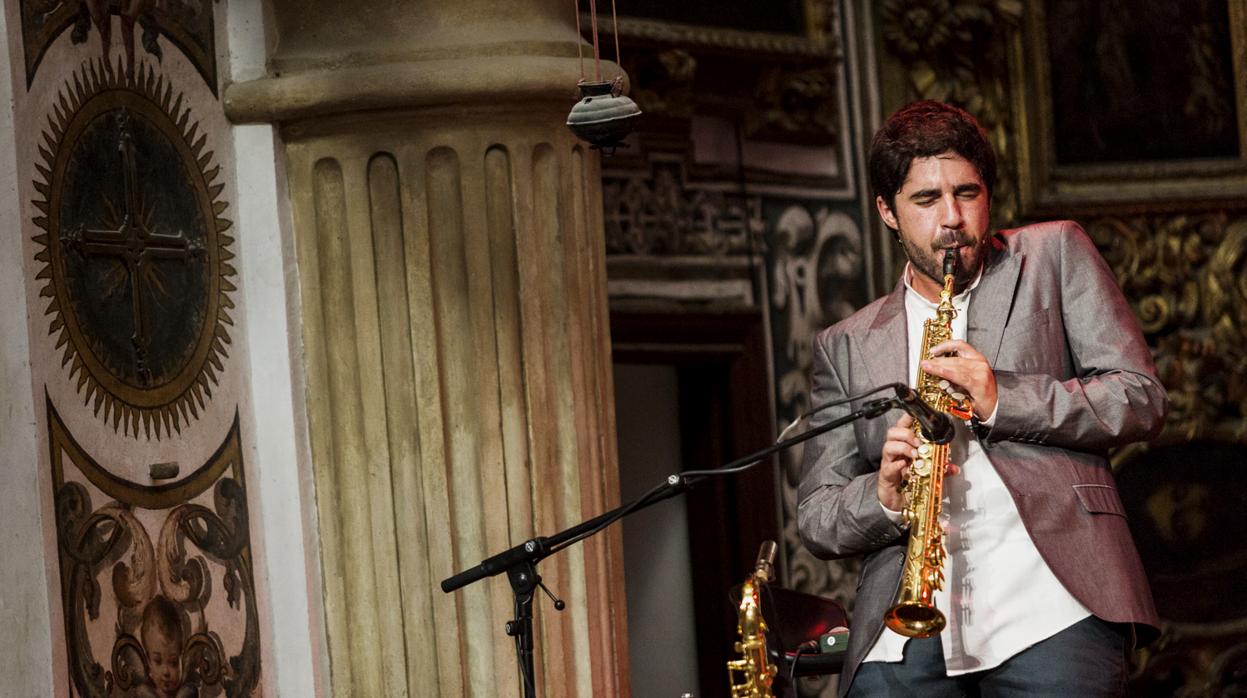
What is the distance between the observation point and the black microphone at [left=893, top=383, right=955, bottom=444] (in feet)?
10.1

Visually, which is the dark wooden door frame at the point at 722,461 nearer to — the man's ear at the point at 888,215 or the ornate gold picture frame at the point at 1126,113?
the ornate gold picture frame at the point at 1126,113

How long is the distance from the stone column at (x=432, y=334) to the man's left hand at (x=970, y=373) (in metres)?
1.38

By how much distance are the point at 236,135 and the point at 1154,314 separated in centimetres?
427

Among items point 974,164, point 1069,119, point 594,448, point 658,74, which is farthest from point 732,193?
point 974,164

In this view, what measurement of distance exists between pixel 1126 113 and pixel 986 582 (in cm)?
470

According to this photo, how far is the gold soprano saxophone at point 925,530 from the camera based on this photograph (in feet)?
10.6

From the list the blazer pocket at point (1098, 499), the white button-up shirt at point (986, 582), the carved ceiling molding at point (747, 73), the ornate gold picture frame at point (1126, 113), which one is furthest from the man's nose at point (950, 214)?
the ornate gold picture frame at point (1126, 113)

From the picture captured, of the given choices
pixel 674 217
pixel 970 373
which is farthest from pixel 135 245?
pixel 674 217

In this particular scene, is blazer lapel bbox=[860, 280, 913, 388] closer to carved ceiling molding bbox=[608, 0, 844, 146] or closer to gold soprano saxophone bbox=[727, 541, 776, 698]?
gold soprano saxophone bbox=[727, 541, 776, 698]

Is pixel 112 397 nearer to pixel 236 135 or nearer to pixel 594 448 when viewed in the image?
pixel 236 135

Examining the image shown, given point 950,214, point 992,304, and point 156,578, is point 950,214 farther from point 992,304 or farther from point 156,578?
point 156,578

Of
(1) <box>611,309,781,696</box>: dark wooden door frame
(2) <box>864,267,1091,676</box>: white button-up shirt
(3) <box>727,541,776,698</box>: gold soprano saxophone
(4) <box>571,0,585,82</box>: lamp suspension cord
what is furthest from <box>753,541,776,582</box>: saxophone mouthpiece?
(1) <box>611,309,781,696</box>: dark wooden door frame

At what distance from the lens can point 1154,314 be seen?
761cm

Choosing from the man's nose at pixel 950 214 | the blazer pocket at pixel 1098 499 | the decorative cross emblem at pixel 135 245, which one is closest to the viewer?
the blazer pocket at pixel 1098 499
